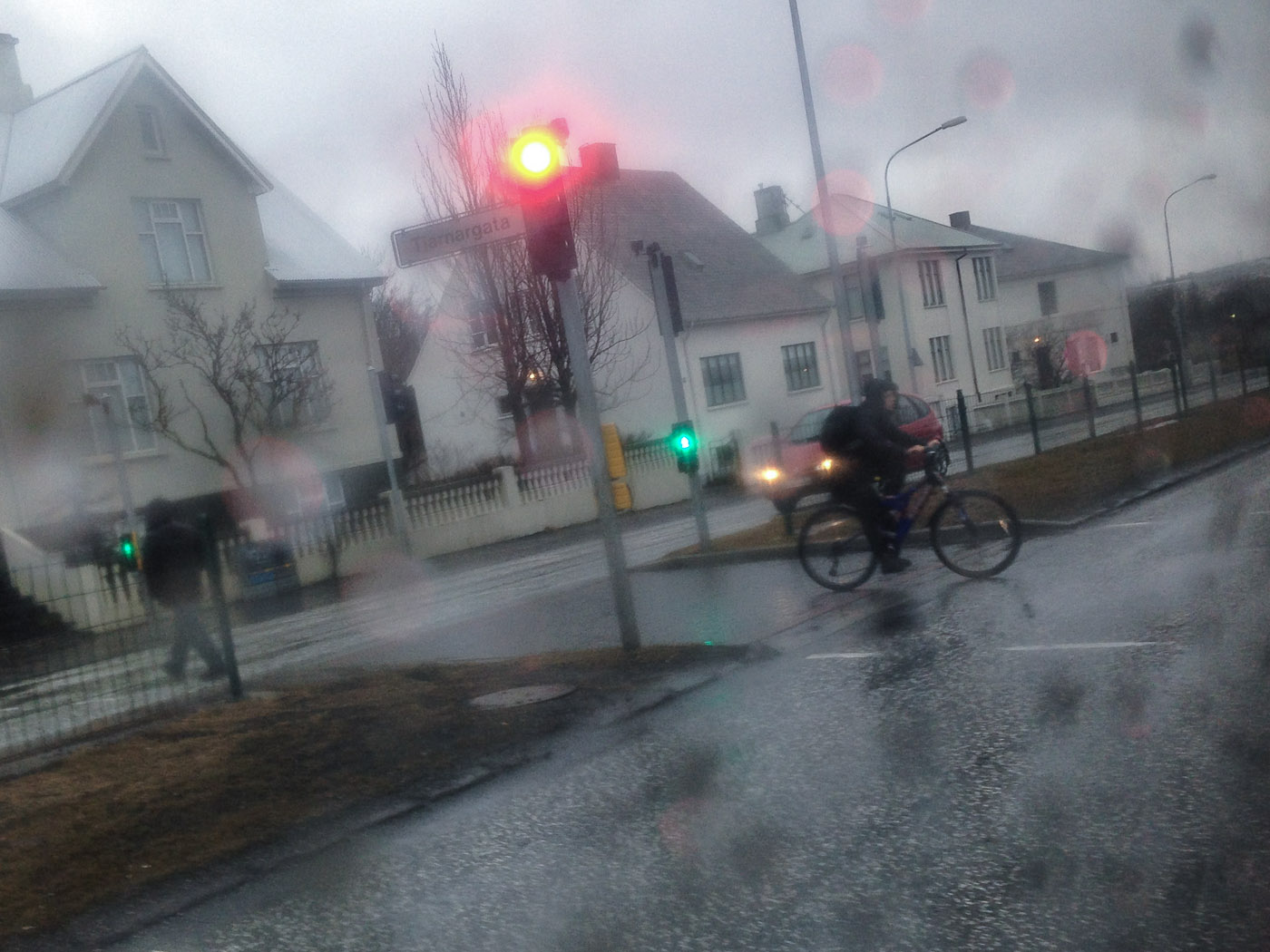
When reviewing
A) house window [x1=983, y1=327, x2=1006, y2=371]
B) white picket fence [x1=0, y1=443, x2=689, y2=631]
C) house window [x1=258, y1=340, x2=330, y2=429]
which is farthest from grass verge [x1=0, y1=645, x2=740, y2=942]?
house window [x1=983, y1=327, x2=1006, y2=371]

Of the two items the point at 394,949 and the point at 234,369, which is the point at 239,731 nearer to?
the point at 394,949

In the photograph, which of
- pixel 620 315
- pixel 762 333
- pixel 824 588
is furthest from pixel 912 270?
pixel 824 588

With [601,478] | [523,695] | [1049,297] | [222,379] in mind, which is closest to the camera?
[523,695]

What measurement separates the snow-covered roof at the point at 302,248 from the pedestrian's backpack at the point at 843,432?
20.3 metres

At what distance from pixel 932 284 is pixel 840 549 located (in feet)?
142

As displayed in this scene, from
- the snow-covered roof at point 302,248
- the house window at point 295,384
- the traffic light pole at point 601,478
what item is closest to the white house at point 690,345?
the snow-covered roof at point 302,248

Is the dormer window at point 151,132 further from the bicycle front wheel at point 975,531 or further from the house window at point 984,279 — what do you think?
the house window at point 984,279

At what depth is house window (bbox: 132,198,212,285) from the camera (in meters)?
26.9

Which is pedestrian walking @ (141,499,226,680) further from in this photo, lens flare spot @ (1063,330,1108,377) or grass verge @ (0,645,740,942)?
lens flare spot @ (1063,330,1108,377)

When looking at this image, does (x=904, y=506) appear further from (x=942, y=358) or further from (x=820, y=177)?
(x=942, y=358)

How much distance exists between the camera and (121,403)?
2612 centimetres

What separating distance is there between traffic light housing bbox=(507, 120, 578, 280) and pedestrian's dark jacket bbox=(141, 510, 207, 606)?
4.70 m

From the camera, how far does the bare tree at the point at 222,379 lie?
2597 cm

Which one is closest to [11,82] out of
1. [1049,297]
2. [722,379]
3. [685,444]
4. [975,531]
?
[722,379]
